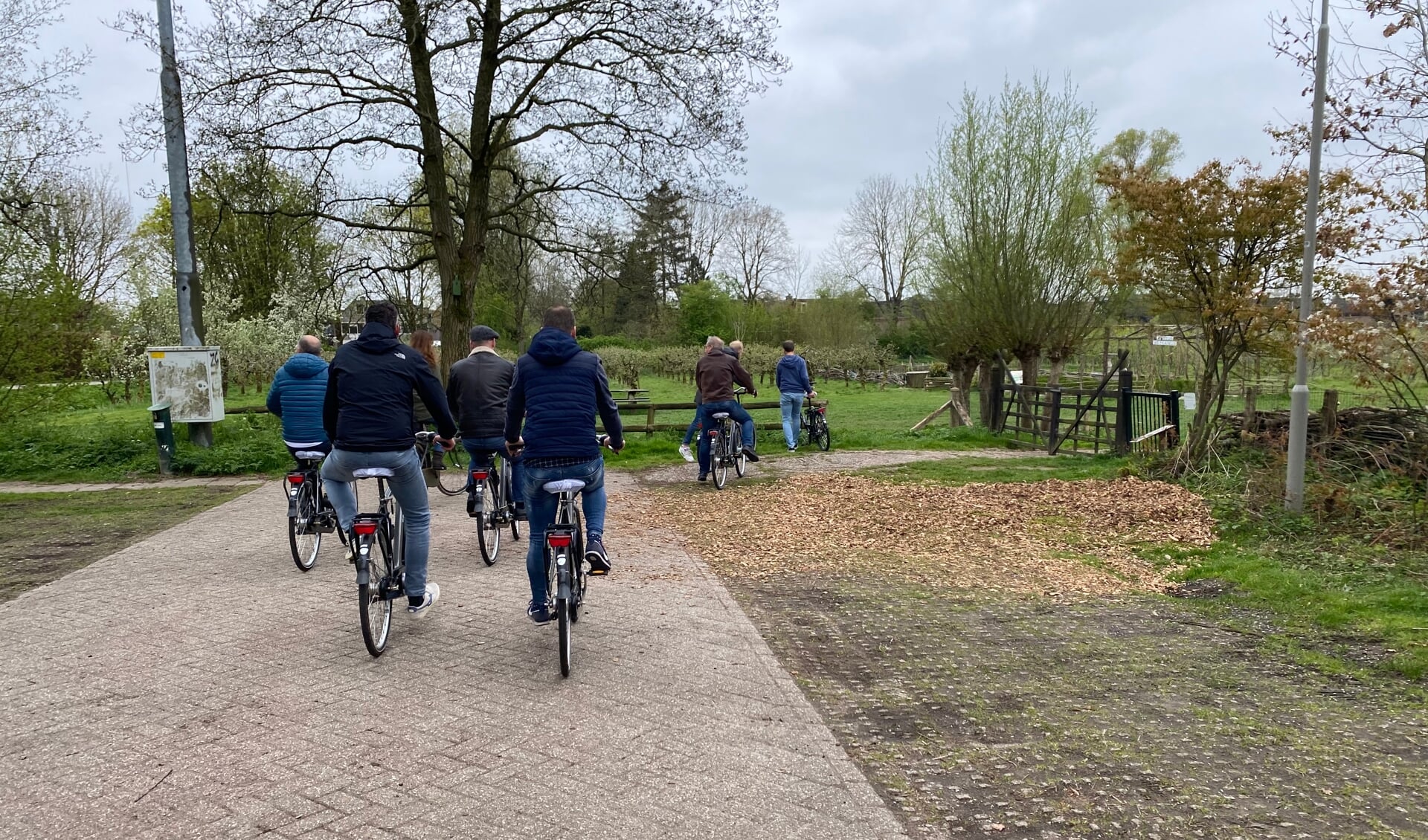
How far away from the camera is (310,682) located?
4.49 m

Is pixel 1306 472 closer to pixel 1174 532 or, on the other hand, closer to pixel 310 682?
pixel 1174 532

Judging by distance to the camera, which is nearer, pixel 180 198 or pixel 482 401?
pixel 482 401

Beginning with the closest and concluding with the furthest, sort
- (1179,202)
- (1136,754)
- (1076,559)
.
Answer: (1136,754) < (1076,559) < (1179,202)

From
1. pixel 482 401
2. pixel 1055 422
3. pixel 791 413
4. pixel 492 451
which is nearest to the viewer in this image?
pixel 482 401

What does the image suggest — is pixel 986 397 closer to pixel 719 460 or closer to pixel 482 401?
pixel 719 460

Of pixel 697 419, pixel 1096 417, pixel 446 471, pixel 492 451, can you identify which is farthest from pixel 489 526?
pixel 1096 417

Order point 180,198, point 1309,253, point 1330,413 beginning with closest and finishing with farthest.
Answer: point 1309,253, point 1330,413, point 180,198

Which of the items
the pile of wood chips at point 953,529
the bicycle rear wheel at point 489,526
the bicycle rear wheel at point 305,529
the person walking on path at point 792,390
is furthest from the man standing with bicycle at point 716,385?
the bicycle rear wheel at point 305,529

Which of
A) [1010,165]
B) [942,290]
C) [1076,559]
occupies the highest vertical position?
[1010,165]

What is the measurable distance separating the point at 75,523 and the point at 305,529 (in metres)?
4.25

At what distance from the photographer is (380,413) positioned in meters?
4.95

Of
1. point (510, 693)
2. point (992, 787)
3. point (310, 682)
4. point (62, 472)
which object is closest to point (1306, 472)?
point (992, 787)

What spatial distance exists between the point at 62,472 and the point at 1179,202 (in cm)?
1607

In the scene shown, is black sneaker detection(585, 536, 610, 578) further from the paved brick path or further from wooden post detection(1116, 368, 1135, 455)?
wooden post detection(1116, 368, 1135, 455)
